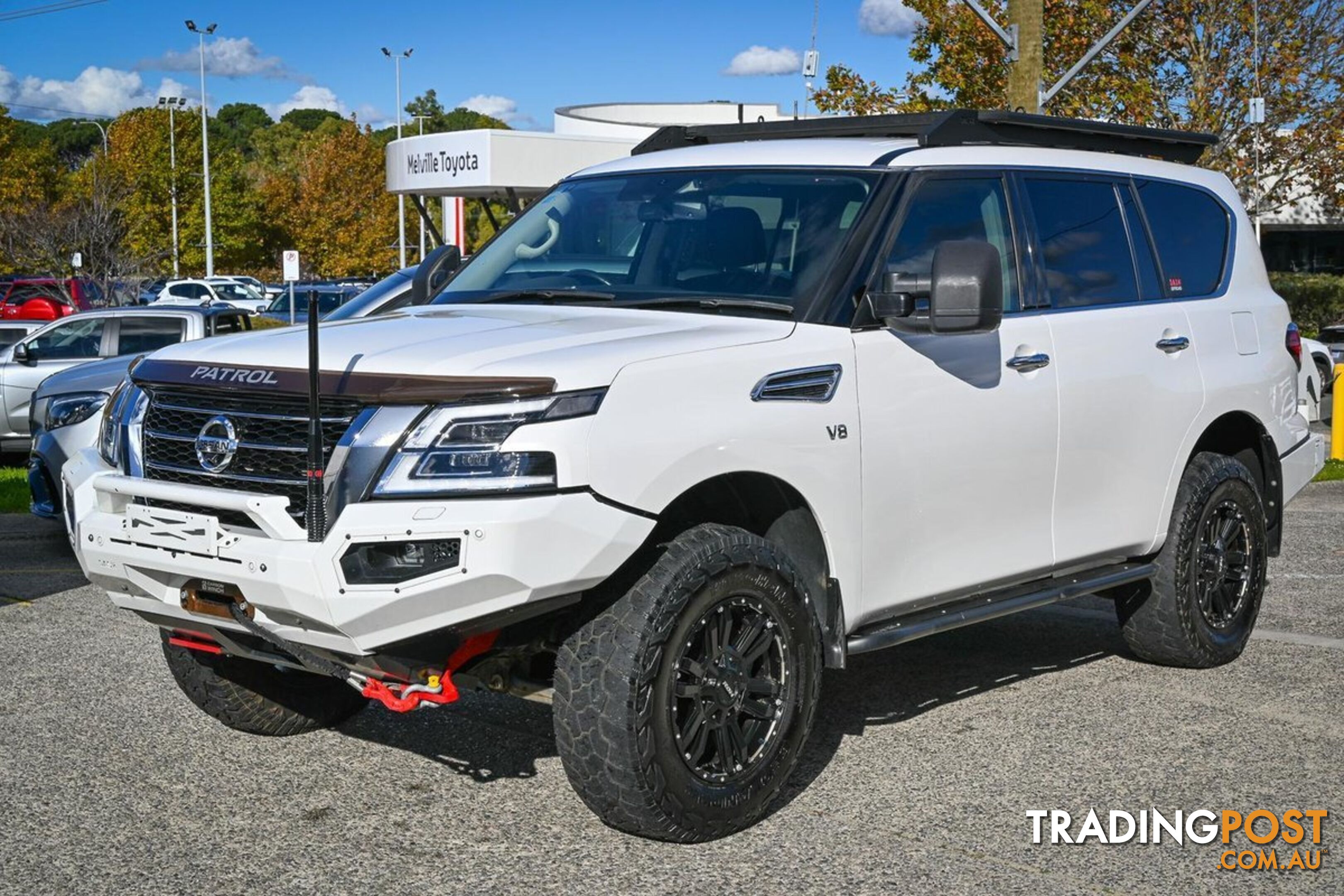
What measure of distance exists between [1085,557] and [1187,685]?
943 millimetres

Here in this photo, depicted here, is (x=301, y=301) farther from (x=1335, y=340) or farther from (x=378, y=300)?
(x=378, y=300)

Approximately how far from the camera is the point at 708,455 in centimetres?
457

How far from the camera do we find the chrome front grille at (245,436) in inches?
173

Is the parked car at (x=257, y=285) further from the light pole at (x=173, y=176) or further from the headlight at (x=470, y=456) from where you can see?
the headlight at (x=470, y=456)

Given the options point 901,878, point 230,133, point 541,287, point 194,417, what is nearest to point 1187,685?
point 901,878

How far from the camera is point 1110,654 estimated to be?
7.33 m

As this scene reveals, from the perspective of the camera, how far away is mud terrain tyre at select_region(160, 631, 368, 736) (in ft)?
18.6

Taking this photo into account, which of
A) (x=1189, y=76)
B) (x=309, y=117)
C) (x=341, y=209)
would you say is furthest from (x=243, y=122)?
(x=1189, y=76)

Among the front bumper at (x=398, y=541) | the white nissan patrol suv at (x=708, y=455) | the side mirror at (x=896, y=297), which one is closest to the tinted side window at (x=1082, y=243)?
the white nissan patrol suv at (x=708, y=455)

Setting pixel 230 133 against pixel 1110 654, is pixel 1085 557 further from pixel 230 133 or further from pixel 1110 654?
pixel 230 133

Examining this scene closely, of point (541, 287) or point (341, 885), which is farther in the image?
point (541, 287)

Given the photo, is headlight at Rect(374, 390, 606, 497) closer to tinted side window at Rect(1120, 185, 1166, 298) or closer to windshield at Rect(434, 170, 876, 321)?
windshield at Rect(434, 170, 876, 321)

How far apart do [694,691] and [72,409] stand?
7.24m

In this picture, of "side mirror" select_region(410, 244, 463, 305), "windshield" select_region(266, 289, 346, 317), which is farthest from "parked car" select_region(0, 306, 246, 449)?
"windshield" select_region(266, 289, 346, 317)
